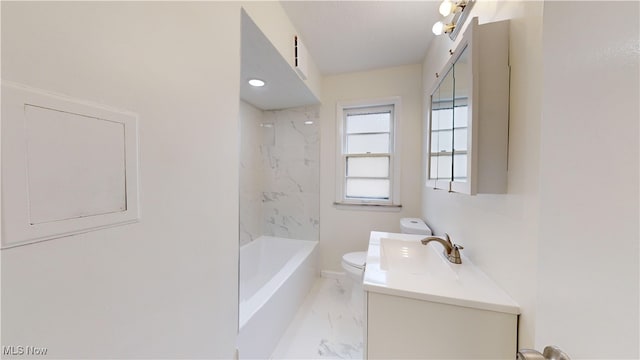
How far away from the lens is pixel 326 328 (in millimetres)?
1766

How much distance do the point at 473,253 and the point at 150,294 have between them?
1389mm

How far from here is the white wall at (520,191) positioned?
69cm

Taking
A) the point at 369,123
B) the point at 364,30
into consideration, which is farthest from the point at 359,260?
the point at 364,30

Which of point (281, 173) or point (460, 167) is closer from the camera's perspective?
point (460, 167)

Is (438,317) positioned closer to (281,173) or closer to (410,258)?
(410,258)

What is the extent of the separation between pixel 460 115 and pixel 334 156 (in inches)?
64.6

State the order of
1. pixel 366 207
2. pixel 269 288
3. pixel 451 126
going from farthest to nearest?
pixel 366 207
pixel 269 288
pixel 451 126

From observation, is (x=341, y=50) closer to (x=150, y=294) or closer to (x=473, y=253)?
(x=473, y=253)

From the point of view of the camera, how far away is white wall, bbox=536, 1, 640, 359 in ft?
1.07

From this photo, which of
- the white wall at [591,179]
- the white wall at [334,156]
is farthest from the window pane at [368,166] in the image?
the white wall at [591,179]

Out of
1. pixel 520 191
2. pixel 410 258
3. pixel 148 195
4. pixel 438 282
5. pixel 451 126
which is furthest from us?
pixel 410 258

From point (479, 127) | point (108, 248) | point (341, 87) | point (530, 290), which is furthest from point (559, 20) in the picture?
point (341, 87)

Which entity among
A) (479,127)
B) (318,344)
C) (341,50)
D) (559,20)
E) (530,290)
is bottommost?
(318,344)

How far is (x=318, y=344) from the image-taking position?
1.59 m
